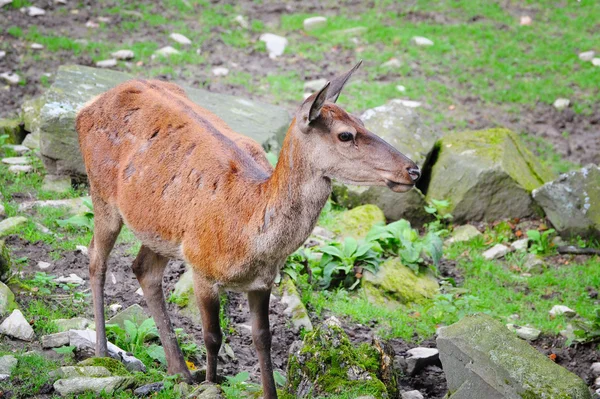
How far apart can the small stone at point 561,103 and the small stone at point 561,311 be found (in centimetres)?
505

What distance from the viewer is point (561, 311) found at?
→ 7.51 m

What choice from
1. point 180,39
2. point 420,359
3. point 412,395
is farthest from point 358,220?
point 180,39

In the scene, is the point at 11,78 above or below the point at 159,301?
below

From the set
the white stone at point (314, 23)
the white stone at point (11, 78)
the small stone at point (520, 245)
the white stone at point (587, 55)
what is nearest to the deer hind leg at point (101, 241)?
the small stone at point (520, 245)

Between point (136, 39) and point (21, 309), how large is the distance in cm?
738

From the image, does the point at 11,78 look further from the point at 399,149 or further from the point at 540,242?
the point at 540,242

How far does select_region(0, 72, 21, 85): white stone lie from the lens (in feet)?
36.0

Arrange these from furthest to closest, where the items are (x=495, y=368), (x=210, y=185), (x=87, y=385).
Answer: (x=210, y=185), (x=495, y=368), (x=87, y=385)

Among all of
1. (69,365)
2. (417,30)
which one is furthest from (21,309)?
(417,30)

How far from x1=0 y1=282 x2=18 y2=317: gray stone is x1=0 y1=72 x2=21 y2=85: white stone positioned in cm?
546

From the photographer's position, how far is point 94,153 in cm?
614

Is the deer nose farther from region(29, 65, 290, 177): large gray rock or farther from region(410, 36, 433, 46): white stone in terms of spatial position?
region(410, 36, 433, 46): white stone

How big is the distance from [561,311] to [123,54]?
24.8 ft

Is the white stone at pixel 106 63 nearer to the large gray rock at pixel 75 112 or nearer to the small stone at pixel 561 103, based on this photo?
the large gray rock at pixel 75 112
